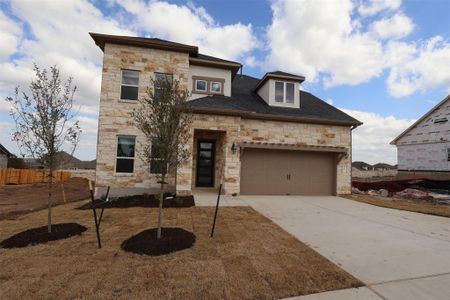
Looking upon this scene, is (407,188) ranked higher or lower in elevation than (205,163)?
lower

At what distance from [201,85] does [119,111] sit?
14.3 ft

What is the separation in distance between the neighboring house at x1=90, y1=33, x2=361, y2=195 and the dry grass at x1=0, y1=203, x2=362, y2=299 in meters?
5.29

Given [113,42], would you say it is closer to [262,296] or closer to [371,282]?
[262,296]

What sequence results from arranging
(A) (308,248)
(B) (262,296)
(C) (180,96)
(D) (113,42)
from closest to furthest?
(B) (262,296) → (A) (308,248) → (C) (180,96) → (D) (113,42)

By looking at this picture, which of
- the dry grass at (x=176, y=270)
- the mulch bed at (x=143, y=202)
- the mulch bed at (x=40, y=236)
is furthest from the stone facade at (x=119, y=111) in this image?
the dry grass at (x=176, y=270)

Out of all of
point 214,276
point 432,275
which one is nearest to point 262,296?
point 214,276

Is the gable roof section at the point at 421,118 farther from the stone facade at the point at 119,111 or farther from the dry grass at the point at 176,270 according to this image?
the dry grass at the point at 176,270

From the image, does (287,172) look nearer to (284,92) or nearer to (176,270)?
(284,92)

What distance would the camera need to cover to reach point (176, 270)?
3.77 meters

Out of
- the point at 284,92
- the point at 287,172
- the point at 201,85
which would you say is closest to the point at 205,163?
the point at 201,85

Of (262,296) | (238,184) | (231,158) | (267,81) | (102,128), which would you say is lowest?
(262,296)

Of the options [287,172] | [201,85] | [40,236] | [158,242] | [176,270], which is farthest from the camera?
[201,85]

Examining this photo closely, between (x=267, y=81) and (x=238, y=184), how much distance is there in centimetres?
649

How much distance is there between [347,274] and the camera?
12.1 feet
